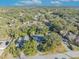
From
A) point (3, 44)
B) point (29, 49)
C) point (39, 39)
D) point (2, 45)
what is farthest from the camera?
point (39, 39)

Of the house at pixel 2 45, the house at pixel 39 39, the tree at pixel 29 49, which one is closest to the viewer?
the tree at pixel 29 49

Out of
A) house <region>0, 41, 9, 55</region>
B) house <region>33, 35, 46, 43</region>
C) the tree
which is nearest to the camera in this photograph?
the tree

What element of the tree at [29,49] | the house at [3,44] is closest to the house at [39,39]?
the tree at [29,49]

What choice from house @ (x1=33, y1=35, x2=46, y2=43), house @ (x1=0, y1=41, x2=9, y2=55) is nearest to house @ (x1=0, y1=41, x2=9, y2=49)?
house @ (x1=0, y1=41, x2=9, y2=55)

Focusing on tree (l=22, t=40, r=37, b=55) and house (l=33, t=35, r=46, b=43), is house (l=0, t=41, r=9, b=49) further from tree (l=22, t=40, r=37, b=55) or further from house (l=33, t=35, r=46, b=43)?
house (l=33, t=35, r=46, b=43)

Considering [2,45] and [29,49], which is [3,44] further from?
[29,49]

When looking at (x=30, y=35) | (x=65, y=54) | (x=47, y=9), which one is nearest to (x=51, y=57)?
(x=65, y=54)

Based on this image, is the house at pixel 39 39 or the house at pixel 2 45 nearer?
the house at pixel 2 45

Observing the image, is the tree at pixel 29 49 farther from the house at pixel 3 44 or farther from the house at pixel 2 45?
the house at pixel 3 44

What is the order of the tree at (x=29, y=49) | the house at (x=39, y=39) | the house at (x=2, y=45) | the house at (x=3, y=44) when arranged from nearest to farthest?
1. the tree at (x=29, y=49)
2. the house at (x=2, y=45)
3. the house at (x=3, y=44)
4. the house at (x=39, y=39)

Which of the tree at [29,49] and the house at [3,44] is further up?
the tree at [29,49]

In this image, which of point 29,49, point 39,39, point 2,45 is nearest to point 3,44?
point 2,45

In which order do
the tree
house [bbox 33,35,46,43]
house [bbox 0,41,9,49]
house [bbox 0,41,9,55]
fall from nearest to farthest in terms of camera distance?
the tree
house [bbox 0,41,9,55]
house [bbox 0,41,9,49]
house [bbox 33,35,46,43]
